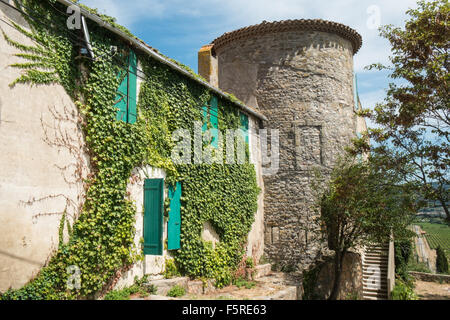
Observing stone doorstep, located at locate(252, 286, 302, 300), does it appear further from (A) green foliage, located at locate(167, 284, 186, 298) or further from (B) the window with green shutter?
(B) the window with green shutter

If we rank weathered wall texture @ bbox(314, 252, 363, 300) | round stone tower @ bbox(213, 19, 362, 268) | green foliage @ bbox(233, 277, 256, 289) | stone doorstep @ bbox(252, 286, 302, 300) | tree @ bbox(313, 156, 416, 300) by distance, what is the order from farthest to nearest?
round stone tower @ bbox(213, 19, 362, 268)
weathered wall texture @ bbox(314, 252, 363, 300)
tree @ bbox(313, 156, 416, 300)
green foliage @ bbox(233, 277, 256, 289)
stone doorstep @ bbox(252, 286, 302, 300)

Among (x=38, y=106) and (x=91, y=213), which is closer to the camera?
(x=38, y=106)

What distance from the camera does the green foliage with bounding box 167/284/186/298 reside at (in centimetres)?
768

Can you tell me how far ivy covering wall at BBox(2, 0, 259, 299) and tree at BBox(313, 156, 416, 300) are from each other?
3.75 meters

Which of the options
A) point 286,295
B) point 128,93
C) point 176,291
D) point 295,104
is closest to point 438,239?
point 295,104

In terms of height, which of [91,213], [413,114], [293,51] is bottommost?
[91,213]

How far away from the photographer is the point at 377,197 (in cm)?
1070

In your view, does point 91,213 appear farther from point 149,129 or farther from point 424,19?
point 424,19

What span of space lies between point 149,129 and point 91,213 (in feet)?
7.53

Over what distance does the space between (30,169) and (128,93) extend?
257 centimetres

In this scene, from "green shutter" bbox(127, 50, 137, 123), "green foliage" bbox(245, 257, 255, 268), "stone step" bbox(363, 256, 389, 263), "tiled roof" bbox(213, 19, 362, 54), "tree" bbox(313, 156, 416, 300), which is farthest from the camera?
"stone step" bbox(363, 256, 389, 263)

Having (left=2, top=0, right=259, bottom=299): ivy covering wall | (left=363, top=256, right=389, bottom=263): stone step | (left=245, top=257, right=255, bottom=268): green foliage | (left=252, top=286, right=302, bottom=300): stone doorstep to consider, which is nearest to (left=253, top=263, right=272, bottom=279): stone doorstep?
(left=245, top=257, right=255, bottom=268): green foliage
